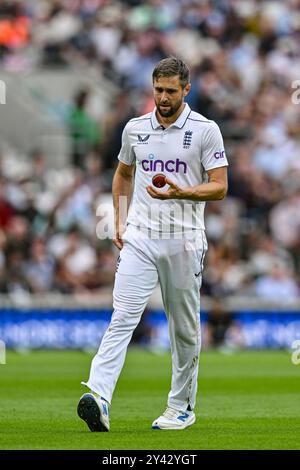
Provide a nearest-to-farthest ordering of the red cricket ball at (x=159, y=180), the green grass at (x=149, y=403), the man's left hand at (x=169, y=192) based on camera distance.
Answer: the green grass at (x=149, y=403) < the man's left hand at (x=169, y=192) < the red cricket ball at (x=159, y=180)

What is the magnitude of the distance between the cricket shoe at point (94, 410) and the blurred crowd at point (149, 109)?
12.2 metres

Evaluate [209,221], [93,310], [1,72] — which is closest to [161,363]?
[93,310]

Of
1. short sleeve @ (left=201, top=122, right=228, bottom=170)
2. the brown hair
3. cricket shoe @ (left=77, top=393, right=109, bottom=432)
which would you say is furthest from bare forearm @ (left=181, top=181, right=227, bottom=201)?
cricket shoe @ (left=77, top=393, right=109, bottom=432)

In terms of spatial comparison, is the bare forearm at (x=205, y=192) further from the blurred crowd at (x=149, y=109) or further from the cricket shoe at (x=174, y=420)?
the blurred crowd at (x=149, y=109)

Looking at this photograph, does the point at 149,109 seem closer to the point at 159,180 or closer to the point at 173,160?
the point at 173,160

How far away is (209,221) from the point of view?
2295cm

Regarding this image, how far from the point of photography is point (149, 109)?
2356 centimetres

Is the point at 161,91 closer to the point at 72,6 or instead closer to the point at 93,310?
the point at 93,310

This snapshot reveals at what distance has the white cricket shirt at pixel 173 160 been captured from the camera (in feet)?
32.0

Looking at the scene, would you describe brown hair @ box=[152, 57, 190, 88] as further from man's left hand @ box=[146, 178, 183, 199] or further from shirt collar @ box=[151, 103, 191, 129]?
man's left hand @ box=[146, 178, 183, 199]

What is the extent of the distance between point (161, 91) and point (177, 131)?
12.8 inches

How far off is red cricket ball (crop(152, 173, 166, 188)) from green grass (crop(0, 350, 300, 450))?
1.71 meters

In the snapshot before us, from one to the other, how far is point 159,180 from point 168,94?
2.00 feet

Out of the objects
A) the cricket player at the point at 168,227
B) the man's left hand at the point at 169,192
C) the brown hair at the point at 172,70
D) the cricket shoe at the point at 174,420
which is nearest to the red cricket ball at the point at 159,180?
the cricket player at the point at 168,227
